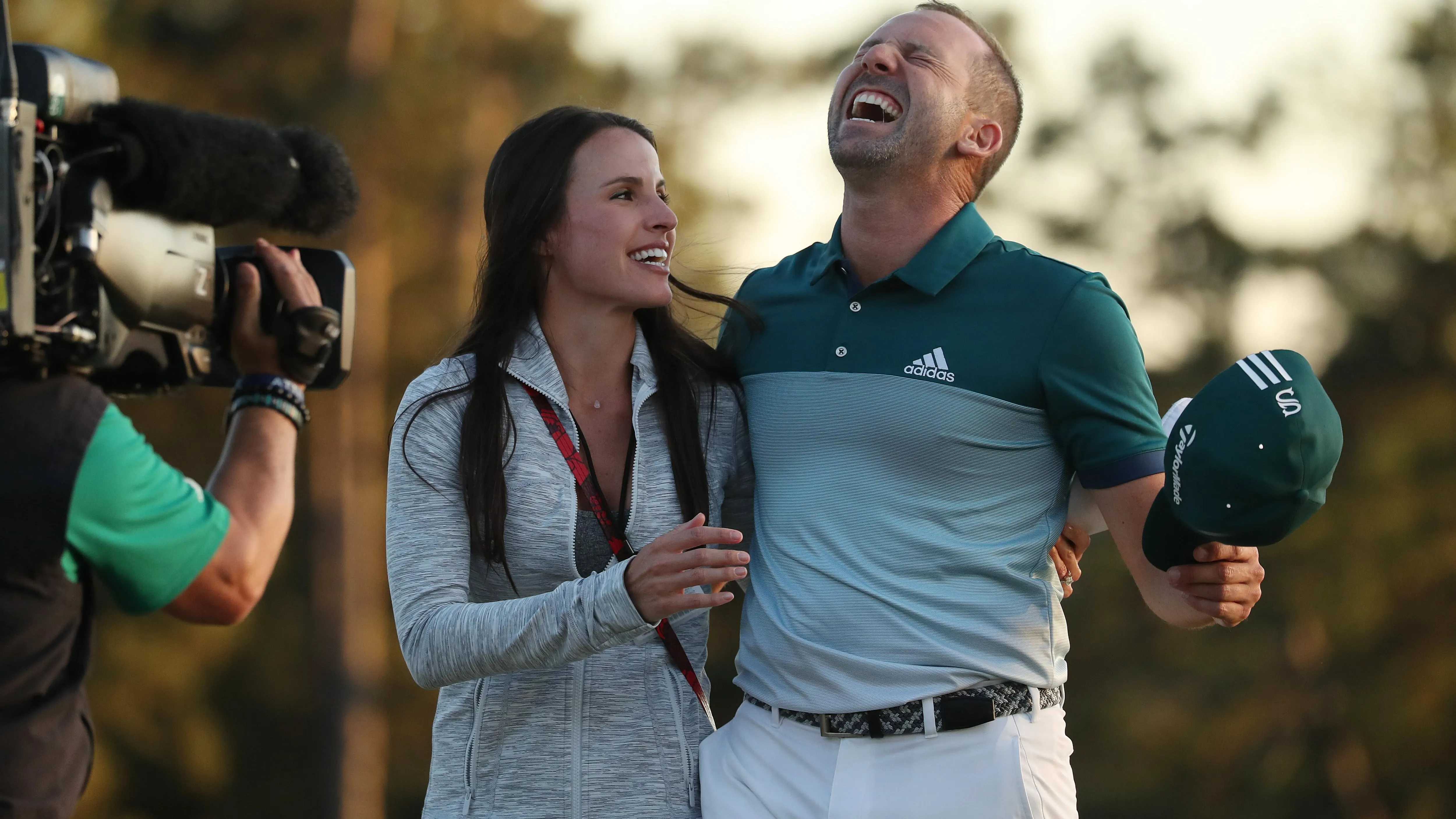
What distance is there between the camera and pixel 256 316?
2684 mm

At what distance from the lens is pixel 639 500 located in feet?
10.9

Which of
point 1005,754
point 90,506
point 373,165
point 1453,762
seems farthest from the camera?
point 1453,762

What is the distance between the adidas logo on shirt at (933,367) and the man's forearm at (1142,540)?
1.21 ft

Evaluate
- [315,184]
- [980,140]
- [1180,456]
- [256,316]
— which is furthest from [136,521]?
[980,140]

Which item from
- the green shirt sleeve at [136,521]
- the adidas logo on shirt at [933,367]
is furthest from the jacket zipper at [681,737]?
the green shirt sleeve at [136,521]

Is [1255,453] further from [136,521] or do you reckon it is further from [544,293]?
[136,521]

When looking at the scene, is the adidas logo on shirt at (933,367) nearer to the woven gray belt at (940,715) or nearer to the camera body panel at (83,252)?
the woven gray belt at (940,715)

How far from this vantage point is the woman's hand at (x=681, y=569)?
2.75m

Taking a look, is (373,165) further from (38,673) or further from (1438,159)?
(38,673)

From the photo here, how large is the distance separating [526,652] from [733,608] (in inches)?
Answer: 510

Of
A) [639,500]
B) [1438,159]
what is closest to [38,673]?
[639,500]

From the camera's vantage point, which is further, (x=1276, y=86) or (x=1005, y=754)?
(x=1276, y=86)

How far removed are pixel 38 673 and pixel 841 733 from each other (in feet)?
4.73

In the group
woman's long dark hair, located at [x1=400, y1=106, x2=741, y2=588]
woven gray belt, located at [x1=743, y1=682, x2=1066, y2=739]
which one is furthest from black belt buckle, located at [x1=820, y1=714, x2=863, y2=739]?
woman's long dark hair, located at [x1=400, y1=106, x2=741, y2=588]
